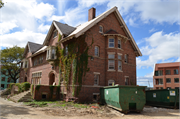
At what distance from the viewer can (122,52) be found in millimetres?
22828

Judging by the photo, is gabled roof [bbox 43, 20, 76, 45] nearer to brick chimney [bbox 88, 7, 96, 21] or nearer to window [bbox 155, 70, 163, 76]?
brick chimney [bbox 88, 7, 96, 21]

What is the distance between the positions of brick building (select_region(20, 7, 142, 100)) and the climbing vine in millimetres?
663

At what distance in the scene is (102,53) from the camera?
70.5 ft

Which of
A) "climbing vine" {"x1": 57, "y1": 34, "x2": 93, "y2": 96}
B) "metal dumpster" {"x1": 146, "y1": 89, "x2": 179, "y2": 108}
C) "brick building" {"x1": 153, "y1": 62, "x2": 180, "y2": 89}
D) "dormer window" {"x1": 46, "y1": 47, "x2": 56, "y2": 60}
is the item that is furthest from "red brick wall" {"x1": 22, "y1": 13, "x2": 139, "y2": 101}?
"brick building" {"x1": 153, "y1": 62, "x2": 180, "y2": 89}

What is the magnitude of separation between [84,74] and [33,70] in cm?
1593

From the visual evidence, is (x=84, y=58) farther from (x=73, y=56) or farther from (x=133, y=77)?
(x=133, y=77)

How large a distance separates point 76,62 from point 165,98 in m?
11.1

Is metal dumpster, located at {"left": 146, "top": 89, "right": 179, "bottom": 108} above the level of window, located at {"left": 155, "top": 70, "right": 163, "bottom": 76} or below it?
below

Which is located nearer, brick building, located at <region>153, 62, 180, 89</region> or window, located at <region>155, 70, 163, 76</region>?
brick building, located at <region>153, 62, 180, 89</region>

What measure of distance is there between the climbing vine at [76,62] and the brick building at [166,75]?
3775 cm

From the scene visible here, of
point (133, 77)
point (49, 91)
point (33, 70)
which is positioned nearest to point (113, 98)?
point (49, 91)

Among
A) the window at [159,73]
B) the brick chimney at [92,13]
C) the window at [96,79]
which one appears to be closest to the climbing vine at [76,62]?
the window at [96,79]

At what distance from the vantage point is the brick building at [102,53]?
19797 mm

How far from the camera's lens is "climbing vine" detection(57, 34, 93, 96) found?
61.0ft
